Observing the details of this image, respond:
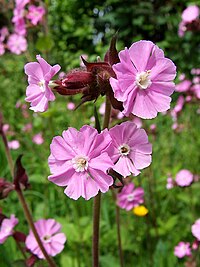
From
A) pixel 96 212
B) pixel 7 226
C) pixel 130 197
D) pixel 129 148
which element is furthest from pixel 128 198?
pixel 129 148

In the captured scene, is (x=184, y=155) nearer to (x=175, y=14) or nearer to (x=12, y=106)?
(x=12, y=106)

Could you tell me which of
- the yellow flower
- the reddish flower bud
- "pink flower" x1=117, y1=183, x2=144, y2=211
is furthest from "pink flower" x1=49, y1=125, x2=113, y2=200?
the yellow flower

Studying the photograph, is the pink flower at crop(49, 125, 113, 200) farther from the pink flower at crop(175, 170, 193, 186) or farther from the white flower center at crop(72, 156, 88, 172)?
the pink flower at crop(175, 170, 193, 186)

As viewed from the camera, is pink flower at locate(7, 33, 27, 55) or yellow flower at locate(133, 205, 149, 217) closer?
yellow flower at locate(133, 205, 149, 217)

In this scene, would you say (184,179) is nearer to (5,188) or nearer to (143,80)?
(5,188)

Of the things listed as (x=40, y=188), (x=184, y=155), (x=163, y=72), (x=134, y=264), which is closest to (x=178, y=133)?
(x=184, y=155)

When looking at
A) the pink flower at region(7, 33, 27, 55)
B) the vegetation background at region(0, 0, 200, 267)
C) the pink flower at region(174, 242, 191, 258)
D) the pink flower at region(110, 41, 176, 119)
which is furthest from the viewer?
the pink flower at region(7, 33, 27, 55)

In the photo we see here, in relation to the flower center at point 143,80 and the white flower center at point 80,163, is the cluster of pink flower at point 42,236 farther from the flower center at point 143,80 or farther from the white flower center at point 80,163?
the flower center at point 143,80
